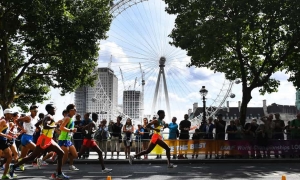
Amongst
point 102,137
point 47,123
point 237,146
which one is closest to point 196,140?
point 237,146

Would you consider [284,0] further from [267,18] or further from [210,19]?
[210,19]

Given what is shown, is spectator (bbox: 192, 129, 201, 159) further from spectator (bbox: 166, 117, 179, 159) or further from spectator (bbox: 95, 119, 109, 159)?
spectator (bbox: 95, 119, 109, 159)

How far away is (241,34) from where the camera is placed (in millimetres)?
25750

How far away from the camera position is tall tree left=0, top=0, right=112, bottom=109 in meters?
26.3

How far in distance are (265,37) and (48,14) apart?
1258 centimetres

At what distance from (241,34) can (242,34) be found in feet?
3.78

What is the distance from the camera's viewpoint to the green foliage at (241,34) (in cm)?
2397

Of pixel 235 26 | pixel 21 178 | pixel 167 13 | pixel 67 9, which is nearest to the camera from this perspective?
pixel 21 178

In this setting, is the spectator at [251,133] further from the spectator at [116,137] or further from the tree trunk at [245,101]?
the spectator at [116,137]

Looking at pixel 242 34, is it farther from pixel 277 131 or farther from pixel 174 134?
pixel 174 134

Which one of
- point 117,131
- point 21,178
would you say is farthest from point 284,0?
point 21,178

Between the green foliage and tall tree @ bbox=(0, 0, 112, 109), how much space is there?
5274 mm

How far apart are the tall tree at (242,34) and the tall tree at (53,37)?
5274 millimetres

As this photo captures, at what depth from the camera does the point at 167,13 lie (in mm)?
26766
